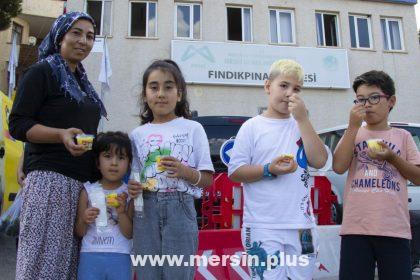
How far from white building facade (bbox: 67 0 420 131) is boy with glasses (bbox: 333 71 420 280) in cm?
1231

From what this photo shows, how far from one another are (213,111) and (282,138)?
42.0 feet

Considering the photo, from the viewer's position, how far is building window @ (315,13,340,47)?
16.7 meters

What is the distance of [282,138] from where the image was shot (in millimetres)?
2455

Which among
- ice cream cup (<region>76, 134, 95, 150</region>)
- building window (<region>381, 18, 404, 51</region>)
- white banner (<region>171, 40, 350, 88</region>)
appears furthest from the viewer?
building window (<region>381, 18, 404, 51</region>)

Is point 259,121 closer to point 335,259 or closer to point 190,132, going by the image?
point 190,132

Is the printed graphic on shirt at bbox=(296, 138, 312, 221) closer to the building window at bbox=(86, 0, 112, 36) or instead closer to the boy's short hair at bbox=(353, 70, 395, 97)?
the boy's short hair at bbox=(353, 70, 395, 97)

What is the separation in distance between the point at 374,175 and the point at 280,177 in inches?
28.3

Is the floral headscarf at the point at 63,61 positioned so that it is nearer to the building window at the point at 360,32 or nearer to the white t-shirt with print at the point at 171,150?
the white t-shirt with print at the point at 171,150

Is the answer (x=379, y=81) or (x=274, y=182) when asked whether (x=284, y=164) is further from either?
(x=379, y=81)

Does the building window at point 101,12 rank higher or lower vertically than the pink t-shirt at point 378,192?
higher

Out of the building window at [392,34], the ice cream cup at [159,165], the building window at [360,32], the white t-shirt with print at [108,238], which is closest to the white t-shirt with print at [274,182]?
the ice cream cup at [159,165]

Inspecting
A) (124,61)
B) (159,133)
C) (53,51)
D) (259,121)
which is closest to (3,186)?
(53,51)

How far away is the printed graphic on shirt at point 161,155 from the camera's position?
233 centimetres

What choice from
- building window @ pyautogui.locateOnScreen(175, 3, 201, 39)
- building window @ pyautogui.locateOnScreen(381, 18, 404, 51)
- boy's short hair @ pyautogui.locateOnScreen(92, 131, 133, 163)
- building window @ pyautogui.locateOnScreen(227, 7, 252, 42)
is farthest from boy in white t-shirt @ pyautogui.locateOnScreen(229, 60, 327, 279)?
building window @ pyautogui.locateOnScreen(381, 18, 404, 51)
